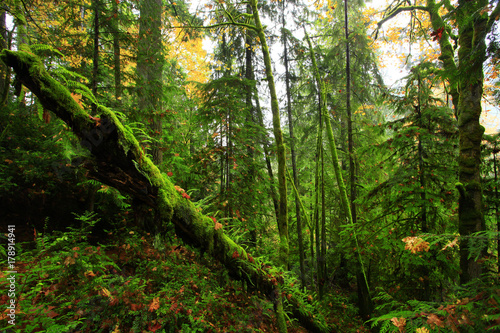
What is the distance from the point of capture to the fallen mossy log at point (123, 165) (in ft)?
8.43

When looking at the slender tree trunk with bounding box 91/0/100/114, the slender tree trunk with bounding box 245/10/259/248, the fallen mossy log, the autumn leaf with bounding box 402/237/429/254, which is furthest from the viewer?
the slender tree trunk with bounding box 245/10/259/248

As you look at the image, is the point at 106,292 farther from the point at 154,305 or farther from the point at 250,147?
the point at 250,147

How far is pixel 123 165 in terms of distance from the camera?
287 centimetres

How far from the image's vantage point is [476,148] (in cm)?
378

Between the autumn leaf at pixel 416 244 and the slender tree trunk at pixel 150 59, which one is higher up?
the slender tree trunk at pixel 150 59

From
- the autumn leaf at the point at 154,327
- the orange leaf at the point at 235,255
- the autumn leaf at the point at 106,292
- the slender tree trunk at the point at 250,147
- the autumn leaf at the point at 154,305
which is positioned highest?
the slender tree trunk at the point at 250,147

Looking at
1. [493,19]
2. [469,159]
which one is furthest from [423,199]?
[493,19]

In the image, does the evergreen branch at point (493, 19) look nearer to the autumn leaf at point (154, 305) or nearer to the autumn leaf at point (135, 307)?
the autumn leaf at point (154, 305)

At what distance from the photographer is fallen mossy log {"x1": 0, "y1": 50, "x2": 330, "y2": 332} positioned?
101 inches

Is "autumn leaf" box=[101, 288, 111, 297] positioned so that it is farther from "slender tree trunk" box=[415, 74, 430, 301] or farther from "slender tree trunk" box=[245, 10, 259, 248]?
"slender tree trunk" box=[415, 74, 430, 301]

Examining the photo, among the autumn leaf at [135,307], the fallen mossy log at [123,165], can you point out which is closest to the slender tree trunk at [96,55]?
the fallen mossy log at [123,165]

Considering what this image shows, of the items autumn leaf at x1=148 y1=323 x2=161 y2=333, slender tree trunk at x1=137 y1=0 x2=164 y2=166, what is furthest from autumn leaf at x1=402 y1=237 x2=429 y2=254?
slender tree trunk at x1=137 y1=0 x2=164 y2=166

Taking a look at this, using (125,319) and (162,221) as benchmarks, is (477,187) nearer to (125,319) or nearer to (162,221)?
(162,221)

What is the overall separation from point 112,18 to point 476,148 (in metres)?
8.86
